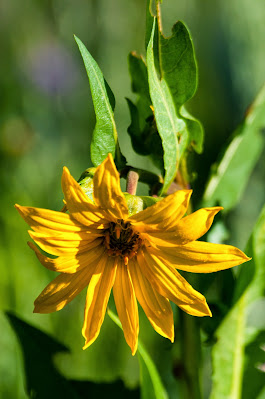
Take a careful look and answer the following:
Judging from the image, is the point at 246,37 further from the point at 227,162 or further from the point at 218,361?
the point at 218,361

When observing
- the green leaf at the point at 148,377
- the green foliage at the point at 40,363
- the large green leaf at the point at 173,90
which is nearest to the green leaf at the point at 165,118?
the large green leaf at the point at 173,90

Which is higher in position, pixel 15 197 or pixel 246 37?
pixel 246 37

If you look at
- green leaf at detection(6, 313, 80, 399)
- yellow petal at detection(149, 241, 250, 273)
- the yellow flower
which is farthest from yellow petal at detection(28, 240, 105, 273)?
green leaf at detection(6, 313, 80, 399)

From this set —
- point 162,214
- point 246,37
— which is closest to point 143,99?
point 162,214

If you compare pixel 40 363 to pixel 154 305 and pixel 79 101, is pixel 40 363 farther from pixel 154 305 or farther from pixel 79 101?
pixel 79 101

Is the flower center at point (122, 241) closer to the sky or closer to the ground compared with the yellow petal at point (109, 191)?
closer to the ground

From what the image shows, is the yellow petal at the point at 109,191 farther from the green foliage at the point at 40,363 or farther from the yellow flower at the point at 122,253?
the green foliage at the point at 40,363
